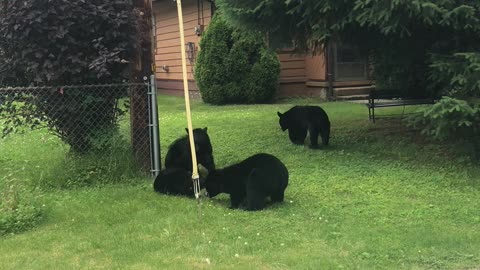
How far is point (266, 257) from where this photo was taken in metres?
4.74

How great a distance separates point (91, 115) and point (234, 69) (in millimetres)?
8993

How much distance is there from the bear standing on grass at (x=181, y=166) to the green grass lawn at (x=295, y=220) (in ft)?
0.60

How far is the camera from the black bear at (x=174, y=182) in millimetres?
6664

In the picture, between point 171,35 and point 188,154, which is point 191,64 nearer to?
point 171,35

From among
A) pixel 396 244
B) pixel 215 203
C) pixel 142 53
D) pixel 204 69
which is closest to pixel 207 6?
pixel 204 69

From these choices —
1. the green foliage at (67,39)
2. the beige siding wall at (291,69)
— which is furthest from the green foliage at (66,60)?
the beige siding wall at (291,69)

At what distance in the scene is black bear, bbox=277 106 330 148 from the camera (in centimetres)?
907

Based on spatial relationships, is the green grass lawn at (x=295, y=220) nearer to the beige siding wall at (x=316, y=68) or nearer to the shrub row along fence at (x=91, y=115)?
the shrub row along fence at (x=91, y=115)

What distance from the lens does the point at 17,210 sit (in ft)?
19.0

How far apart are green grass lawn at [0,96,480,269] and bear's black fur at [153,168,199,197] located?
0.15 m

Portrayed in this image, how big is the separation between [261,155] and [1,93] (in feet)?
11.4

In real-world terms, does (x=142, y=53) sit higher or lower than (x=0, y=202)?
higher

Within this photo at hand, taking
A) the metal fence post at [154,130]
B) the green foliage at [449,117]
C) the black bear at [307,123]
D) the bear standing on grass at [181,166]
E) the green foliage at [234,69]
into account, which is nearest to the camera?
the green foliage at [449,117]

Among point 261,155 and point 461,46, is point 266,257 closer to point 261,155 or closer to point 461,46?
point 261,155
